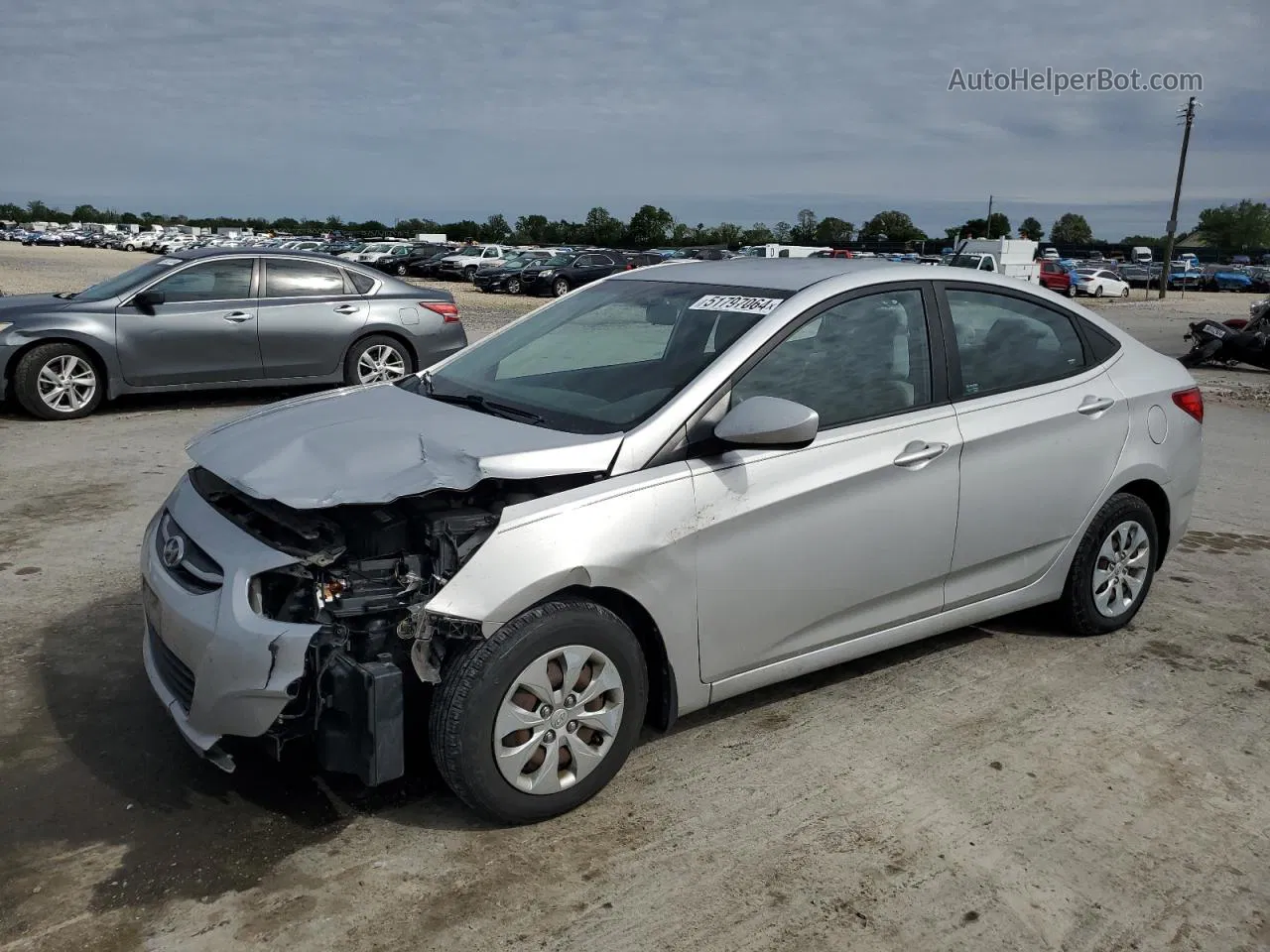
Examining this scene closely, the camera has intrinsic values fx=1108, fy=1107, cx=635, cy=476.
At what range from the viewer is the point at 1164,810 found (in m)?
3.58

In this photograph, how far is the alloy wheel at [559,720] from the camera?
321cm

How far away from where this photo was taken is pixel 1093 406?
15.3 feet

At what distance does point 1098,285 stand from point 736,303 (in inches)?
1773

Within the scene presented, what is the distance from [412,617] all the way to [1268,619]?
426 cm

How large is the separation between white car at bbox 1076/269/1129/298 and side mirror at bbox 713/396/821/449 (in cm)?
4405

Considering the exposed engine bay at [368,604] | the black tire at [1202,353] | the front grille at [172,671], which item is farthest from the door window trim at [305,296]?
the black tire at [1202,353]

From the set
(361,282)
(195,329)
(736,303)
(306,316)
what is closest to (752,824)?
(736,303)

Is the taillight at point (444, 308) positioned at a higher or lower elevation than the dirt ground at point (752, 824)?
higher

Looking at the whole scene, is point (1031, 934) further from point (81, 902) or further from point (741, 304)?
point (81, 902)

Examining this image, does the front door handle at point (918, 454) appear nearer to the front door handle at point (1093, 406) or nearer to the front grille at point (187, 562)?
the front door handle at point (1093, 406)

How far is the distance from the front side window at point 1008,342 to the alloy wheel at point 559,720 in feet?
6.33

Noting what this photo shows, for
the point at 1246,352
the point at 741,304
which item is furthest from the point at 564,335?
the point at 1246,352

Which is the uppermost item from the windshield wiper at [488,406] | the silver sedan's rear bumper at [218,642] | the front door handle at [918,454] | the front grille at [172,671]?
the windshield wiper at [488,406]

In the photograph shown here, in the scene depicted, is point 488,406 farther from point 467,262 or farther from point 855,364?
point 467,262
